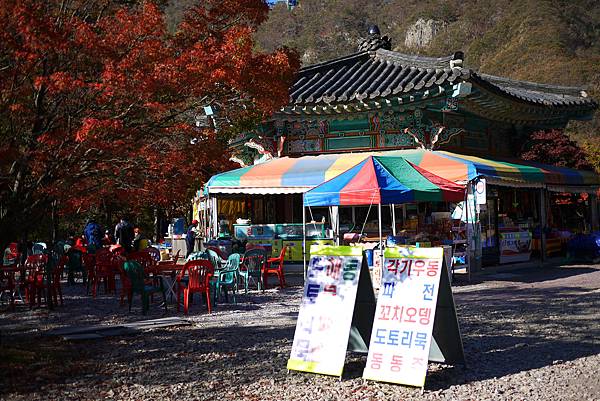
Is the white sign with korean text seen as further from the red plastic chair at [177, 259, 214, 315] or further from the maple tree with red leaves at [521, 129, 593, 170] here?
the red plastic chair at [177, 259, 214, 315]

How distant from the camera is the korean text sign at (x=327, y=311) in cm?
564

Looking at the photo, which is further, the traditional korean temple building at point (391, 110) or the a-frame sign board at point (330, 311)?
the traditional korean temple building at point (391, 110)

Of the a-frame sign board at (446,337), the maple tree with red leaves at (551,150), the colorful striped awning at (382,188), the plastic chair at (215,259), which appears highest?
the maple tree with red leaves at (551,150)

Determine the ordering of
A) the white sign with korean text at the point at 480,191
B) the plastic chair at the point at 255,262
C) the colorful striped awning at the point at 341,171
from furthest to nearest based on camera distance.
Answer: the colorful striped awning at the point at 341,171, the white sign with korean text at the point at 480,191, the plastic chair at the point at 255,262

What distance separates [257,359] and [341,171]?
8.89 meters

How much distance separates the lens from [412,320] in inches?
215

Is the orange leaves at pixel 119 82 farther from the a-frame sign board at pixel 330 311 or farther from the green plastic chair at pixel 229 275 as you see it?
the green plastic chair at pixel 229 275

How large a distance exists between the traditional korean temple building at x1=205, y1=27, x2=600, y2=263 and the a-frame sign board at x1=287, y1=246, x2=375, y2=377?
25.8ft

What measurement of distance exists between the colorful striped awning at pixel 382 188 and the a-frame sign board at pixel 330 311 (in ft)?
15.9

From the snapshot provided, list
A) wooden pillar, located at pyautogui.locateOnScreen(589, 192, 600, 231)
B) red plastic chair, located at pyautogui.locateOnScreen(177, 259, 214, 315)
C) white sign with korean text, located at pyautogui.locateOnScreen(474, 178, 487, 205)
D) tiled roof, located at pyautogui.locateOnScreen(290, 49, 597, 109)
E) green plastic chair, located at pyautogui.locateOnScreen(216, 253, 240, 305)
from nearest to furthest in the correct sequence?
red plastic chair, located at pyautogui.locateOnScreen(177, 259, 214, 315) < green plastic chair, located at pyautogui.locateOnScreen(216, 253, 240, 305) < white sign with korean text, located at pyautogui.locateOnScreen(474, 178, 487, 205) < tiled roof, located at pyautogui.locateOnScreen(290, 49, 597, 109) < wooden pillar, located at pyautogui.locateOnScreen(589, 192, 600, 231)

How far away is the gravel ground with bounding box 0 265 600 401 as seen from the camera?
17.4 ft

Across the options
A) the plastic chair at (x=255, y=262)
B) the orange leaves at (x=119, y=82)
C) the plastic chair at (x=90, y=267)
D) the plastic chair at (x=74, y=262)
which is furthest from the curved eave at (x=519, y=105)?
the plastic chair at (x=74, y=262)

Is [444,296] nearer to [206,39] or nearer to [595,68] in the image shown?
[206,39]

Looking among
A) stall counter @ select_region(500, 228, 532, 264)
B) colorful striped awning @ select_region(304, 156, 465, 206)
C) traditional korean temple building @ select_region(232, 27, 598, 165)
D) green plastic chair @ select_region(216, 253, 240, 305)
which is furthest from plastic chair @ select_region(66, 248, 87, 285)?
stall counter @ select_region(500, 228, 532, 264)
